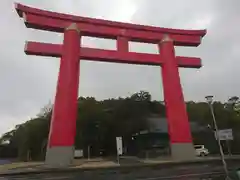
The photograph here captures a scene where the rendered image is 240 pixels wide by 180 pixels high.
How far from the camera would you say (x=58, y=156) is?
18609 mm

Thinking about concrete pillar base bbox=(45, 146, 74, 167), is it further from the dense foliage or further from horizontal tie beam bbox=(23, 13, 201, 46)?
the dense foliage

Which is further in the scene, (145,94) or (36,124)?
(145,94)

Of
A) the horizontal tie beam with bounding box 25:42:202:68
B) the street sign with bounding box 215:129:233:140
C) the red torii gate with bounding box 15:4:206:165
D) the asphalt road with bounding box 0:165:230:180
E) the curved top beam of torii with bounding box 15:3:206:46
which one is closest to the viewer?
the asphalt road with bounding box 0:165:230:180

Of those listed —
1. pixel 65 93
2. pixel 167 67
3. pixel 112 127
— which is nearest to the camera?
pixel 65 93

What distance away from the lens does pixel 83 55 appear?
70.4 feet

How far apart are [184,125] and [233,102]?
109ft

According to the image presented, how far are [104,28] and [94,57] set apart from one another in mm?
2641

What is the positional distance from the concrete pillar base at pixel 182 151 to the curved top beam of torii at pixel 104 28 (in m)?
8.88

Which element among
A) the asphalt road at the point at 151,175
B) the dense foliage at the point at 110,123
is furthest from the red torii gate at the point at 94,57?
the dense foliage at the point at 110,123

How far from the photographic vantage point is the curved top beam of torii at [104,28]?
66.3ft

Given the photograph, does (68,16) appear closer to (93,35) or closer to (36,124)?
(93,35)

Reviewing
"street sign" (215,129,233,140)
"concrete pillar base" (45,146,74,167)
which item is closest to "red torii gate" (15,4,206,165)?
"concrete pillar base" (45,146,74,167)

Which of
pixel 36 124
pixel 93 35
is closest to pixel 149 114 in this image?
pixel 36 124

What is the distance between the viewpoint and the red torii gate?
19250 millimetres
